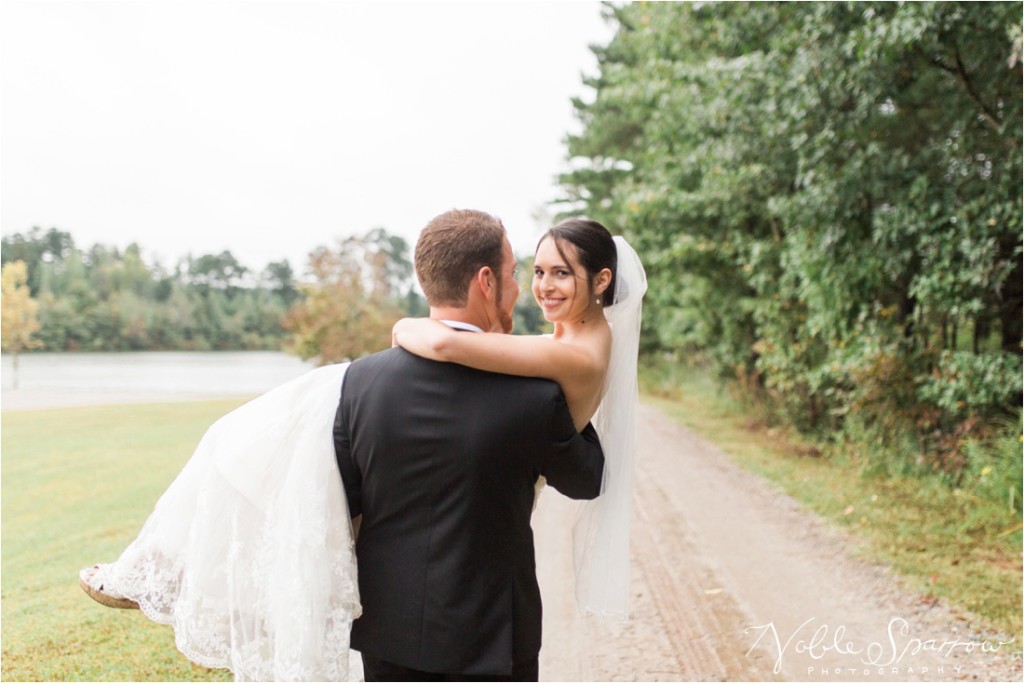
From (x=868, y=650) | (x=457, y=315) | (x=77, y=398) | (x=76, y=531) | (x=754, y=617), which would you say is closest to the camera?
(x=457, y=315)

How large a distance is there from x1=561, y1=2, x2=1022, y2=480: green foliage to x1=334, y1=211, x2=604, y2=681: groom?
5279 mm

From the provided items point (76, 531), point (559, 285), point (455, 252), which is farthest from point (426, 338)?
point (76, 531)

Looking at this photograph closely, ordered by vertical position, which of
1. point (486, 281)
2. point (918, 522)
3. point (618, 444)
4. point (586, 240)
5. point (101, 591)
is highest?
point (586, 240)

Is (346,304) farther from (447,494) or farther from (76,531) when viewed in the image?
(447,494)

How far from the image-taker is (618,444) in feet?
7.60

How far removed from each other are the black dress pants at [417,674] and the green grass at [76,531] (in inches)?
99.2

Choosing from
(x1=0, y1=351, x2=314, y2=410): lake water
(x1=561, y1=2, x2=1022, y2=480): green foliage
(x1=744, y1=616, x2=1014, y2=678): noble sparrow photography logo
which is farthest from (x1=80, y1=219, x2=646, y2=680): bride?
(x1=0, y1=351, x2=314, y2=410): lake water

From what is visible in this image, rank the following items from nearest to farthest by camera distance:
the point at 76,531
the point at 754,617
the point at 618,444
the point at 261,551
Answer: the point at 261,551 → the point at 618,444 → the point at 754,617 → the point at 76,531

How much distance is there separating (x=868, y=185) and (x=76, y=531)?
8.97 metres

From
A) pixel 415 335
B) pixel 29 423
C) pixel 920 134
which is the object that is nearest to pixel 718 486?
pixel 920 134

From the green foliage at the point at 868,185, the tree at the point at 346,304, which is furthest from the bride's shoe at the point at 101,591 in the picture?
the tree at the point at 346,304

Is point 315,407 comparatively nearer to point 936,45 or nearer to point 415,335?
point 415,335

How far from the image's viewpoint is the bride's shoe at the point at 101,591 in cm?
212

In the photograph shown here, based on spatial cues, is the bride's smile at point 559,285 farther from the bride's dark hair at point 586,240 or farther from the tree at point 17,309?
the tree at point 17,309
